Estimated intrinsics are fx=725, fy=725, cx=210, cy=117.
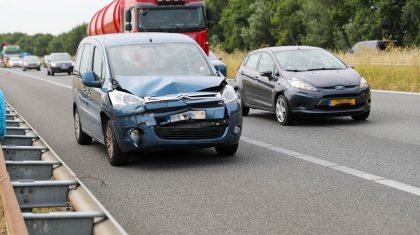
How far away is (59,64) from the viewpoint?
50.3m

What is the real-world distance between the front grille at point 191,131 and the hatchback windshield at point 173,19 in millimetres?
13139

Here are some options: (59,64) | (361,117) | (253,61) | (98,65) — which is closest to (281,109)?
(361,117)

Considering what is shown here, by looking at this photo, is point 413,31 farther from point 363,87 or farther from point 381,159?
point 381,159

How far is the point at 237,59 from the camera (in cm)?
3834

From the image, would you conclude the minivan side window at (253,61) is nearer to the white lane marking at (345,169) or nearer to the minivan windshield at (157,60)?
the white lane marking at (345,169)

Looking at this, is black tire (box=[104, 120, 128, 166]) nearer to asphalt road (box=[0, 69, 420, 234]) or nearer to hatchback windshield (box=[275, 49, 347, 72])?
asphalt road (box=[0, 69, 420, 234])

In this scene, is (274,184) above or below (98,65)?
below

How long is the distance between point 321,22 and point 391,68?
57698mm

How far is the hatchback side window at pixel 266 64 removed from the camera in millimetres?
14045

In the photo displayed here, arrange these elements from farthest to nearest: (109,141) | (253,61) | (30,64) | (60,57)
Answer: (30,64)
(60,57)
(253,61)
(109,141)

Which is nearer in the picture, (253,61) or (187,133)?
(187,133)

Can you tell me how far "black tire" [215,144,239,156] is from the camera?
30.2 feet

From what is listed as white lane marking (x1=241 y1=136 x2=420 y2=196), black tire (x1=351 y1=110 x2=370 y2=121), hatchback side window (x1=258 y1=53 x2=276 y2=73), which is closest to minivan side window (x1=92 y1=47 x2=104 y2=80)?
white lane marking (x1=241 y1=136 x2=420 y2=196)

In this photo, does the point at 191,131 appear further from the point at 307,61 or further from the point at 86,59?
the point at 307,61
